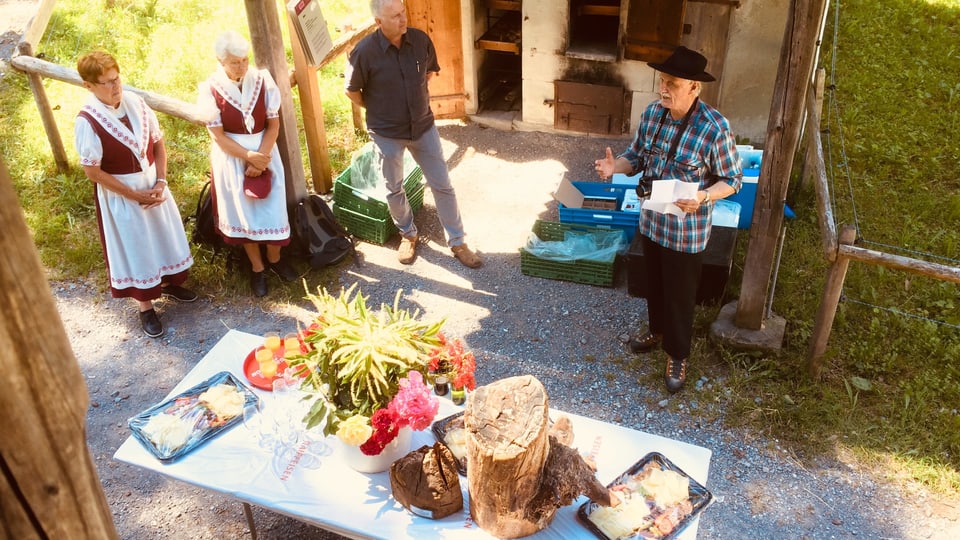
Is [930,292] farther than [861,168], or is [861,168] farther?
[861,168]

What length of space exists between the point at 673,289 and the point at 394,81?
8.46 ft

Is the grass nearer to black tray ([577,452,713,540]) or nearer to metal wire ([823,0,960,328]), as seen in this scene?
metal wire ([823,0,960,328])

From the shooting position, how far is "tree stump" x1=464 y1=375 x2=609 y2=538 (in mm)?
3008

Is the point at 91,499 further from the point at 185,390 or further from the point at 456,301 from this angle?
the point at 456,301

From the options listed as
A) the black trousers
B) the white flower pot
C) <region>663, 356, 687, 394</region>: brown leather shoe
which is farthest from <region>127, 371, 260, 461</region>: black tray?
<region>663, 356, 687, 394</region>: brown leather shoe

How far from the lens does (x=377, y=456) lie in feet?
11.2

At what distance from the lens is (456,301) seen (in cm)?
614

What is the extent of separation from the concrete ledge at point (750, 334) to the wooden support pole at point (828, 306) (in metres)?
0.28

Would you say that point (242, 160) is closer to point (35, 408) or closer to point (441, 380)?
point (441, 380)

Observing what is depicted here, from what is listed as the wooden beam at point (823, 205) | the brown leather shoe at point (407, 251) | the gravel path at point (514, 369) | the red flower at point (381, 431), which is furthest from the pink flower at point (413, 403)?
the brown leather shoe at point (407, 251)

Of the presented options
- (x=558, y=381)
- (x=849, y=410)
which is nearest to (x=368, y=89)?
(x=558, y=381)

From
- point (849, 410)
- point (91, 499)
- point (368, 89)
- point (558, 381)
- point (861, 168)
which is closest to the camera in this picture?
point (91, 499)

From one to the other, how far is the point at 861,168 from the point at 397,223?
4.62 meters

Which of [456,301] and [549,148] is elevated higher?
[549,148]
